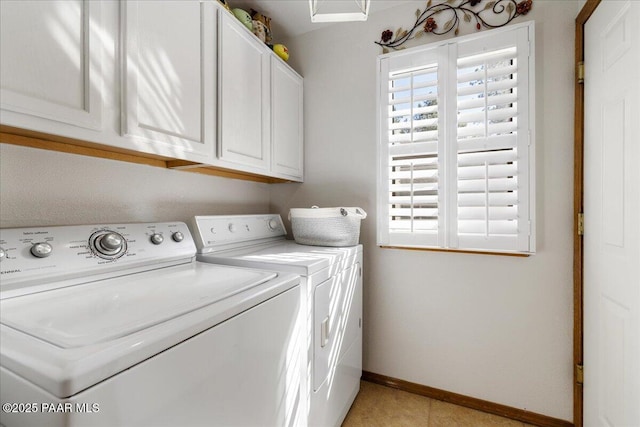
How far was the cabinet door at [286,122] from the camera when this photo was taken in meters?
1.88

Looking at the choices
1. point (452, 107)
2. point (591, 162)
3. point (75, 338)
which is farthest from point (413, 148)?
point (75, 338)

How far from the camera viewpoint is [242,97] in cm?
159

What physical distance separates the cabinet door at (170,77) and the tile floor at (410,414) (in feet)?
5.54

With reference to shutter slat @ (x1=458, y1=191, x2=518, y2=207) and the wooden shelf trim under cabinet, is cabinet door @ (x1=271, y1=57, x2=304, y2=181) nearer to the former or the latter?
the wooden shelf trim under cabinet

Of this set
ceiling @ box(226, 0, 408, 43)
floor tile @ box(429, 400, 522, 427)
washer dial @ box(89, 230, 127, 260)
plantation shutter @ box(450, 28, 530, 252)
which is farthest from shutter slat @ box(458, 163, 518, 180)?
washer dial @ box(89, 230, 127, 260)

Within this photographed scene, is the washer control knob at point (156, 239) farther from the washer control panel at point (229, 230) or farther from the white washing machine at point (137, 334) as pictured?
the washer control panel at point (229, 230)

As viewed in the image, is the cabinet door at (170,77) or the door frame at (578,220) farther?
the door frame at (578,220)

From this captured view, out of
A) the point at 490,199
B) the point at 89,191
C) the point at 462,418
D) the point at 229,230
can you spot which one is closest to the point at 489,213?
the point at 490,199

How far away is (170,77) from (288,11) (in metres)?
1.19

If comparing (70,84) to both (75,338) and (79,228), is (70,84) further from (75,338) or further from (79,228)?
(75,338)

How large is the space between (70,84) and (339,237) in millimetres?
1356

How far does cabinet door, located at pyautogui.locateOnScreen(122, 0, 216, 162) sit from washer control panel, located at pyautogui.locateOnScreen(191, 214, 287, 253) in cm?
36

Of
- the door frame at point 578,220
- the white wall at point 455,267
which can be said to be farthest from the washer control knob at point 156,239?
the door frame at point 578,220

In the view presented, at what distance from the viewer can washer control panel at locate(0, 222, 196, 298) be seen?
0.90m
